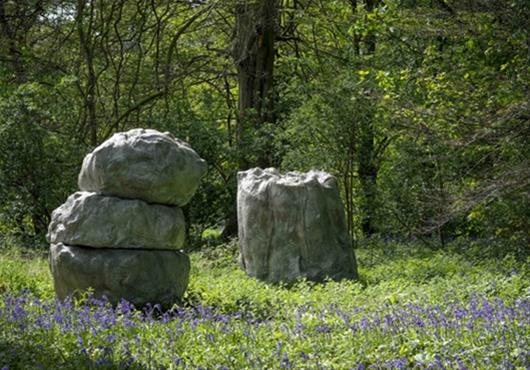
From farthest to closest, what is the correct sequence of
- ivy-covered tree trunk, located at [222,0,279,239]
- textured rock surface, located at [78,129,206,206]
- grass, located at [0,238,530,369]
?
1. ivy-covered tree trunk, located at [222,0,279,239]
2. textured rock surface, located at [78,129,206,206]
3. grass, located at [0,238,530,369]

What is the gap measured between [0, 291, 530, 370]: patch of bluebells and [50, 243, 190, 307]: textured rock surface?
1282mm

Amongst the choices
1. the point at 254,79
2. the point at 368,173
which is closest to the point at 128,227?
the point at 368,173

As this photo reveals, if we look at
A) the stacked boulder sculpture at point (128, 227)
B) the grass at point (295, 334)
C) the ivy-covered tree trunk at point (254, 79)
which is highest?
the ivy-covered tree trunk at point (254, 79)

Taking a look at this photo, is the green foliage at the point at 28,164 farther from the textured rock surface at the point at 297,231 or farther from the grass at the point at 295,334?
the grass at the point at 295,334

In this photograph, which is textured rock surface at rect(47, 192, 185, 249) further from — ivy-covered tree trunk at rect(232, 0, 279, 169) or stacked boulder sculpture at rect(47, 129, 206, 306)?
ivy-covered tree trunk at rect(232, 0, 279, 169)

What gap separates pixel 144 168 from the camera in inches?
355

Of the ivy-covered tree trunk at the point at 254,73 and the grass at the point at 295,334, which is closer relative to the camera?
the grass at the point at 295,334

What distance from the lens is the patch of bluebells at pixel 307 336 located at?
5.62 metres

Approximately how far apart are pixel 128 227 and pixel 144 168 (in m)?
0.69

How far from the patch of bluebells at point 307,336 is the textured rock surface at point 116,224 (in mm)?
1536

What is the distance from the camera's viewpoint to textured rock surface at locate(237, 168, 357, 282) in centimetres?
1188

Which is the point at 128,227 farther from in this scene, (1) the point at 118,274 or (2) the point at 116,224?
(1) the point at 118,274

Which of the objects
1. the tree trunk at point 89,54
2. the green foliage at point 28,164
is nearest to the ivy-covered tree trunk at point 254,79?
the tree trunk at point 89,54

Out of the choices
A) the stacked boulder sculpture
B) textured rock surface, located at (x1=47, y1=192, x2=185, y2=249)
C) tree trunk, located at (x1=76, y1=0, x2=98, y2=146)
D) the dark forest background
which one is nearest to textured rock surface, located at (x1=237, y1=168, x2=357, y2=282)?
the dark forest background
